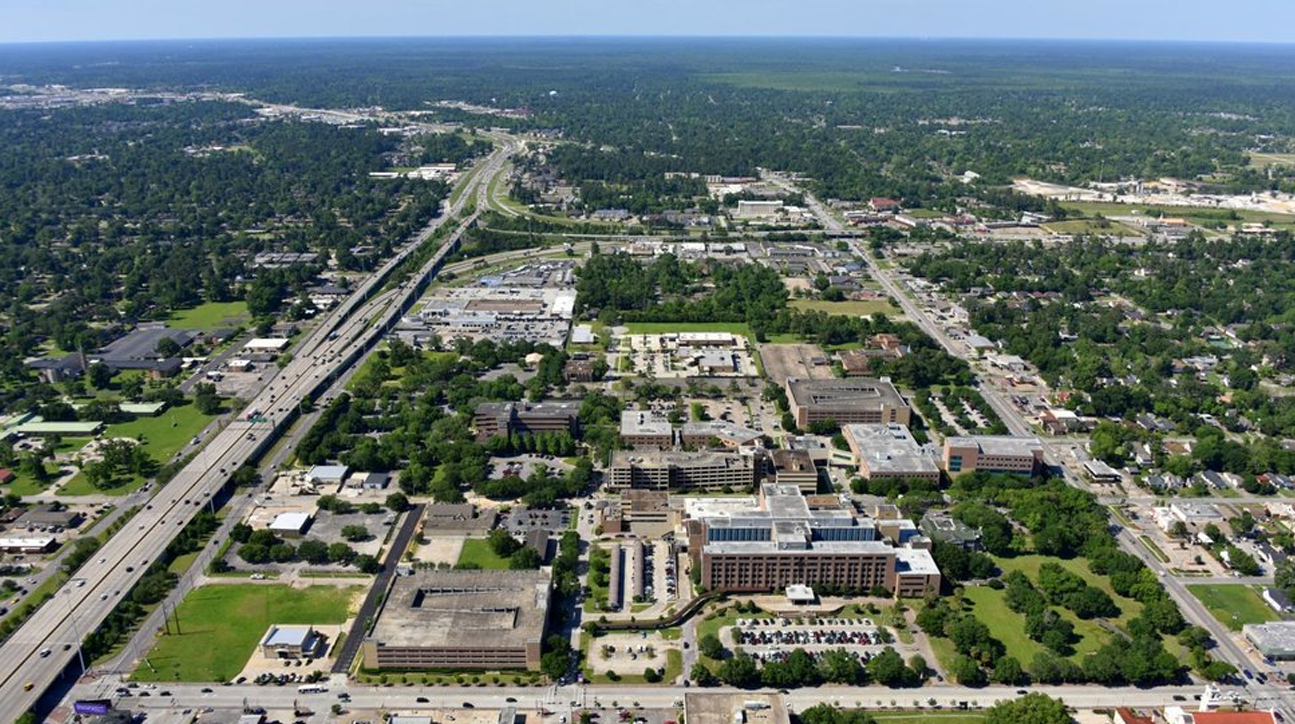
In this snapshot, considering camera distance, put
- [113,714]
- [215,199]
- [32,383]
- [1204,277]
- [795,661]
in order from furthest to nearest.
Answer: [215,199] → [1204,277] → [32,383] → [795,661] → [113,714]

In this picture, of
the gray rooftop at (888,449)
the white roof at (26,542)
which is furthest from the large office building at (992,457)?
the white roof at (26,542)

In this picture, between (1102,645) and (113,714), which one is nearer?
(113,714)

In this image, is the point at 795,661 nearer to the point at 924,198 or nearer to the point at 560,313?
the point at 560,313

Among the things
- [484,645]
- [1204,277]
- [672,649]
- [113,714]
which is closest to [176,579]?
[113,714]

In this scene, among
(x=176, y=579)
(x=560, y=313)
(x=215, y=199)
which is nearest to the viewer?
(x=176, y=579)

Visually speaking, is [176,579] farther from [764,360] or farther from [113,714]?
[764,360]
